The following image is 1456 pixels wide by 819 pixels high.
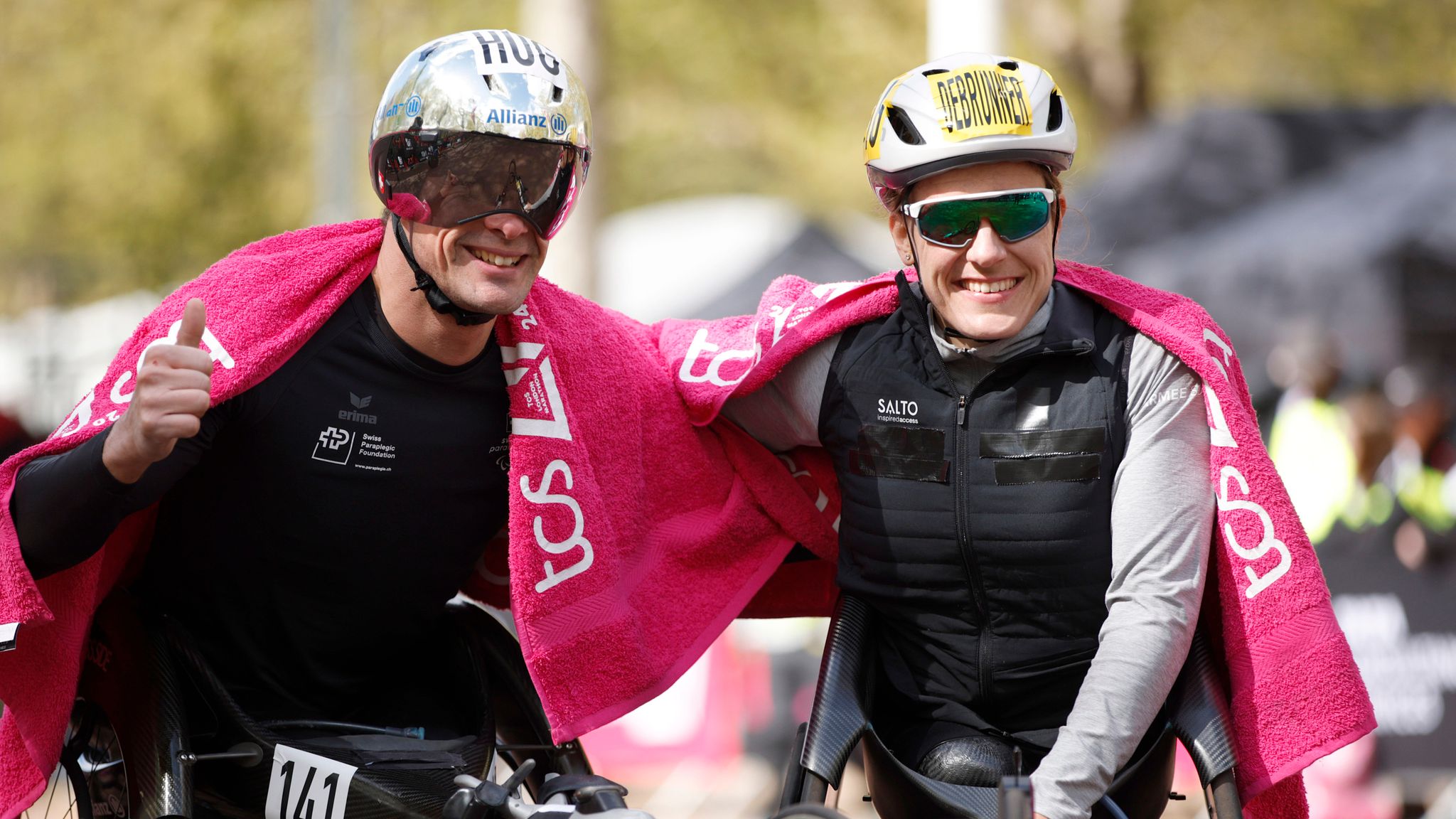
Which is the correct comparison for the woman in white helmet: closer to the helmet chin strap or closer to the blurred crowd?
the helmet chin strap

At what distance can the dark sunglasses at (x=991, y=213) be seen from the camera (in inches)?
148

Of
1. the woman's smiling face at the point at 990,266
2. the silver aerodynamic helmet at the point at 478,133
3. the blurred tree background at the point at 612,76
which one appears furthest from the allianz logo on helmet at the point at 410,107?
the blurred tree background at the point at 612,76

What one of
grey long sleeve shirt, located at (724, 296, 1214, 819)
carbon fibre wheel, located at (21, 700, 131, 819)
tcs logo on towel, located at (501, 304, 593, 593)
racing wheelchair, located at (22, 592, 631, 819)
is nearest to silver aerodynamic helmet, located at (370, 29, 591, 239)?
tcs logo on towel, located at (501, 304, 593, 593)

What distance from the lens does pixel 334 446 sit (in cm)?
376

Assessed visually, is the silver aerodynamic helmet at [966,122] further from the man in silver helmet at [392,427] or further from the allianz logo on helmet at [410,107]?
the allianz logo on helmet at [410,107]

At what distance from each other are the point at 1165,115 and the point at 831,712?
1590 centimetres

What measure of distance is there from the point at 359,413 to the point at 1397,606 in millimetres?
5806

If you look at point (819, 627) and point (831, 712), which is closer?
point (831, 712)

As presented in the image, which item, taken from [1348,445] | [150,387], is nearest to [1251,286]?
[1348,445]

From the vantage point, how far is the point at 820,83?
2120 cm

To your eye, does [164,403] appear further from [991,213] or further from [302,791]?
[991,213]

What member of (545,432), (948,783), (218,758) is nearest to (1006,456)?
(948,783)

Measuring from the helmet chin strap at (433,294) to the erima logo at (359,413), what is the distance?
0.83 ft

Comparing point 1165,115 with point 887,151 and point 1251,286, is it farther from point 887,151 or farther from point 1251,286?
point 887,151
